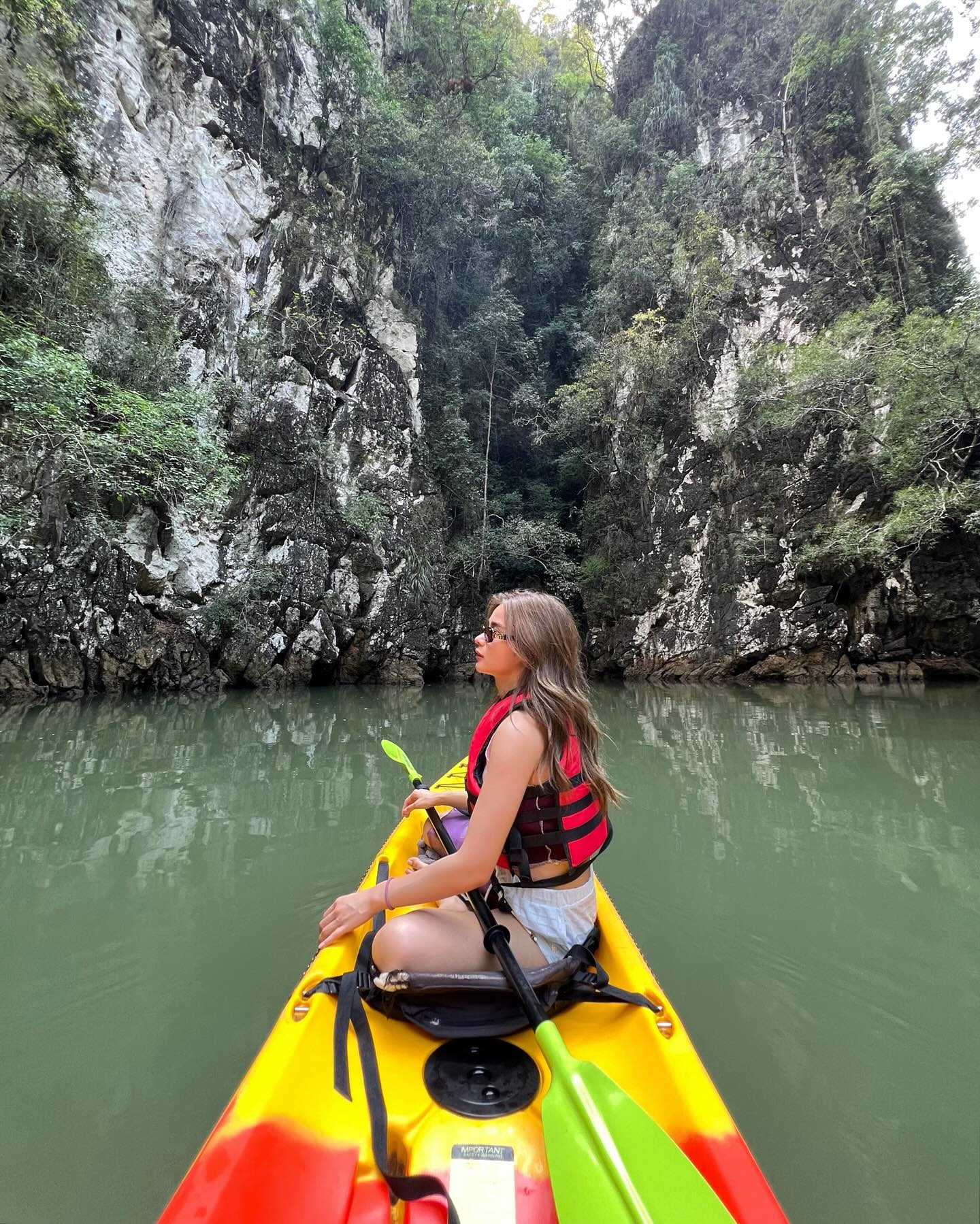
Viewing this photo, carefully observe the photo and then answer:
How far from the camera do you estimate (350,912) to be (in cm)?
126

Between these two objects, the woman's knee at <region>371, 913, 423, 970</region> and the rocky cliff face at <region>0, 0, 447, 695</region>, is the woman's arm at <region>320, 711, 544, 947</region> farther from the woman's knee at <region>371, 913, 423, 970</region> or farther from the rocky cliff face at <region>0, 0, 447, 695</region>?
the rocky cliff face at <region>0, 0, 447, 695</region>

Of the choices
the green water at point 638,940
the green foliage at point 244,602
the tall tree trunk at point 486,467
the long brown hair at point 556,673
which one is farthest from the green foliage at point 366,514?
the long brown hair at point 556,673

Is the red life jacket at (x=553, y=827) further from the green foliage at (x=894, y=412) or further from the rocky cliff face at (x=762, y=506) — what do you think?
the rocky cliff face at (x=762, y=506)

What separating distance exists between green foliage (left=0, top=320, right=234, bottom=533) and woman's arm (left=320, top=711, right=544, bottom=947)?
7349mm

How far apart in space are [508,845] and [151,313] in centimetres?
1072

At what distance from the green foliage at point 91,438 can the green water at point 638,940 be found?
12.6 feet

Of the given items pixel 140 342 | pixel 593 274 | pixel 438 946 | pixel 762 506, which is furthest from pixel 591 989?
pixel 593 274

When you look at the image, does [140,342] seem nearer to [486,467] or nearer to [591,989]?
[486,467]

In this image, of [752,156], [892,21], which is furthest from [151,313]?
[892,21]

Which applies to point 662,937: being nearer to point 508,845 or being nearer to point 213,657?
point 508,845

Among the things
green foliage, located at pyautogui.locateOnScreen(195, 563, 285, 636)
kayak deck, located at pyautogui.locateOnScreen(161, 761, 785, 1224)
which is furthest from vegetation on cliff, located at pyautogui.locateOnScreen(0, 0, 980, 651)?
kayak deck, located at pyautogui.locateOnScreen(161, 761, 785, 1224)

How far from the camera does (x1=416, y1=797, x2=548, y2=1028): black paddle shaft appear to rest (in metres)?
1.10

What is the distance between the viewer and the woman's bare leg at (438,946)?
121 cm

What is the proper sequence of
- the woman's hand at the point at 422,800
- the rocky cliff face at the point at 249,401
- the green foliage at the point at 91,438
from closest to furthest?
the woman's hand at the point at 422,800 → the green foliage at the point at 91,438 → the rocky cliff face at the point at 249,401
